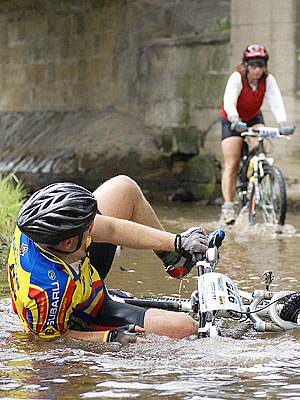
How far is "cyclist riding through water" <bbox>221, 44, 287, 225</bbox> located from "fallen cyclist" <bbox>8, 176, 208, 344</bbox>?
6.07m

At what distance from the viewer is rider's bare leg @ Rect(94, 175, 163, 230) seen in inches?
268

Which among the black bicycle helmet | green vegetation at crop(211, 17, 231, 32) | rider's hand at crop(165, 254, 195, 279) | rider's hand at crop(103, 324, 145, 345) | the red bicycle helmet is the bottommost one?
rider's hand at crop(103, 324, 145, 345)

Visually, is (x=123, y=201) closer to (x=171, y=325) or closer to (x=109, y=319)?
(x=109, y=319)

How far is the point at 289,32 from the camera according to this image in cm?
1517

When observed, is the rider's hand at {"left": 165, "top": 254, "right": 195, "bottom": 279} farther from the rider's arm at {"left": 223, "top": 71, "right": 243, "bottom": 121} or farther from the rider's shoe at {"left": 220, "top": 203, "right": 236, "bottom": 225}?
the rider's shoe at {"left": 220, "top": 203, "right": 236, "bottom": 225}

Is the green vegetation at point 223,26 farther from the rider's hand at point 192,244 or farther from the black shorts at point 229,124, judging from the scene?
the rider's hand at point 192,244

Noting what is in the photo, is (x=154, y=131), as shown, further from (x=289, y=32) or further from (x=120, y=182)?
(x=120, y=182)

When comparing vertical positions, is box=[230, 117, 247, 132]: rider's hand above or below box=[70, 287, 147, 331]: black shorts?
above

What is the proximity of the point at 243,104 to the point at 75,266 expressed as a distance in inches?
278

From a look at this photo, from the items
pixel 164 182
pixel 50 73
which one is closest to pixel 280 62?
pixel 164 182

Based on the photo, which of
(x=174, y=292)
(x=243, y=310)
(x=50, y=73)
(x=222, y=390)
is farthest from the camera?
(x=50, y=73)

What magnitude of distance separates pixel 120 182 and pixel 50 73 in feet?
43.6

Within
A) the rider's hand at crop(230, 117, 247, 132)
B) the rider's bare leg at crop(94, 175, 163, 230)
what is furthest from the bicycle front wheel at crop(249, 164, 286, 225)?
the rider's bare leg at crop(94, 175, 163, 230)

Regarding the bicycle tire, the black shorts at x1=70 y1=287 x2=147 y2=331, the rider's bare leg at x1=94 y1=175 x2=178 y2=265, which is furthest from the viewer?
the rider's bare leg at x1=94 y1=175 x2=178 y2=265
